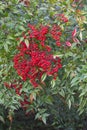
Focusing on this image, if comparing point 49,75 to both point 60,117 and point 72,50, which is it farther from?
point 60,117

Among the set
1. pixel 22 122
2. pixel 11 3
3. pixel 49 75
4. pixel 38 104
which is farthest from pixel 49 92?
pixel 22 122

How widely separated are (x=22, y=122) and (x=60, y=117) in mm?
598

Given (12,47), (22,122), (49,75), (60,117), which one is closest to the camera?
(49,75)

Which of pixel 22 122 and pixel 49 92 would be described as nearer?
pixel 49 92

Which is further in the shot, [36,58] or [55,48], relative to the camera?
[55,48]

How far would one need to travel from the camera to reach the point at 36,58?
2357mm

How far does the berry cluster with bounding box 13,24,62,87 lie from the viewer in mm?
2379

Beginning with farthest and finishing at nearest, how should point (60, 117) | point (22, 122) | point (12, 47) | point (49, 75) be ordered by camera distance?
point (22, 122)
point (60, 117)
point (12, 47)
point (49, 75)

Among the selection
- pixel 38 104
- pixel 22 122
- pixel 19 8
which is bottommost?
pixel 22 122

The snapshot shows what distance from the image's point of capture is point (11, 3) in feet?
8.48

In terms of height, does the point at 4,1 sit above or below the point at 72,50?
above

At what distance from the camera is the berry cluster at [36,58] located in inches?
93.7

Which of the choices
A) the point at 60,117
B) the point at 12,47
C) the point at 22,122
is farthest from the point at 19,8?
the point at 22,122

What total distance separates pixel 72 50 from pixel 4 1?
651mm
